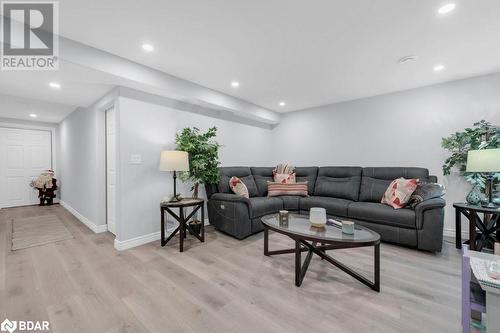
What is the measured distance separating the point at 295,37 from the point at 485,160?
8.17 feet

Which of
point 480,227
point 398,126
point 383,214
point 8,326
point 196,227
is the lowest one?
point 8,326

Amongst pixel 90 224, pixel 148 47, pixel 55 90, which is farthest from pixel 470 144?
pixel 90 224

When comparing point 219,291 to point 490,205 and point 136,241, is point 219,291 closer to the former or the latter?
point 136,241

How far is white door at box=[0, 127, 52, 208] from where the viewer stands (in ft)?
16.9

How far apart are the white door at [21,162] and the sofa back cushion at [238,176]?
5640 millimetres

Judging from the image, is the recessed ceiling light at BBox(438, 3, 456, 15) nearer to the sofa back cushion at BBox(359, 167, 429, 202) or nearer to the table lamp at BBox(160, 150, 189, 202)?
the sofa back cushion at BBox(359, 167, 429, 202)

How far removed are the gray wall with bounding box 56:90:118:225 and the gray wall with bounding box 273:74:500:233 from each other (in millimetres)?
3830

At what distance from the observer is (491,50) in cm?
233

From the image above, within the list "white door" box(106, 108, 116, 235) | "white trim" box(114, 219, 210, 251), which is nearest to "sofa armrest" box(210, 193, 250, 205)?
"white trim" box(114, 219, 210, 251)

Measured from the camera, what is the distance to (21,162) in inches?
213

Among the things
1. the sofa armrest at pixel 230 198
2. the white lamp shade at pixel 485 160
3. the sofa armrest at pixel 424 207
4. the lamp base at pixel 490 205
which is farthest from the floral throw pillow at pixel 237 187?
the lamp base at pixel 490 205

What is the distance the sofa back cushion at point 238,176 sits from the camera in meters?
3.63

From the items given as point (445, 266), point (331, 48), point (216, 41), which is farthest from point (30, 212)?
point (445, 266)

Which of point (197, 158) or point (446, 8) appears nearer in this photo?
point (446, 8)
